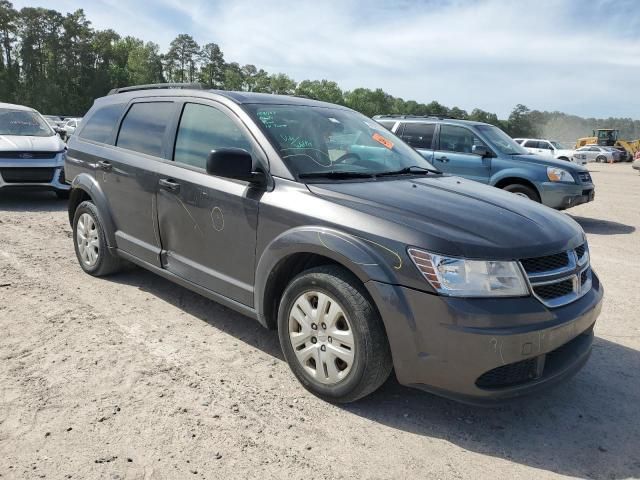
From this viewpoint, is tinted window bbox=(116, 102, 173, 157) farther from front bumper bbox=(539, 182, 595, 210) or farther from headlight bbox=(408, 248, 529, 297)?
front bumper bbox=(539, 182, 595, 210)

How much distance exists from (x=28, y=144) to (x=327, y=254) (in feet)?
25.8

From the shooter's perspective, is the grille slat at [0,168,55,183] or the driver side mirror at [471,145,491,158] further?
the driver side mirror at [471,145,491,158]

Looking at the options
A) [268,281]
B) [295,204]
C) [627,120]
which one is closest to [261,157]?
[295,204]

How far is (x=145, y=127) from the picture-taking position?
14.7 ft

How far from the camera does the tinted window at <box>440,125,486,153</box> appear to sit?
31.4 feet

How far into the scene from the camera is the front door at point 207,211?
3461 mm

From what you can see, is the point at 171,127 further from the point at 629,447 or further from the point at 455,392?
the point at 629,447

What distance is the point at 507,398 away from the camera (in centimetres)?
267

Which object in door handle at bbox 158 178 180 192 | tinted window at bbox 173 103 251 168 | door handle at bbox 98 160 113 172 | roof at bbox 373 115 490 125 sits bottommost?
door handle at bbox 158 178 180 192

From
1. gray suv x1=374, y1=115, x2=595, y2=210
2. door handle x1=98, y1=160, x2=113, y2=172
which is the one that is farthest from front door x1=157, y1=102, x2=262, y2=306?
gray suv x1=374, y1=115, x2=595, y2=210

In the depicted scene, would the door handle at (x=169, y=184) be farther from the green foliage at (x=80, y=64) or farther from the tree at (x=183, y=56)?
the tree at (x=183, y=56)

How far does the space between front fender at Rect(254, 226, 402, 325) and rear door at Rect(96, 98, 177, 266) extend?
1.25 meters

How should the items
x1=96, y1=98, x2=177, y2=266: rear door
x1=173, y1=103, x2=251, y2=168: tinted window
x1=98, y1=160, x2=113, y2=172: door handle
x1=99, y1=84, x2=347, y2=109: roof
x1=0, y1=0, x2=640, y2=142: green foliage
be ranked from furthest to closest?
x1=0, y1=0, x2=640, y2=142: green foliage → x1=98, y1=160, x2=113, y2=172: door handle → x1=96, y1=98, x2=177, y2=266: rear door → x1=99, y1=84, x2=347, y2=109: roof → x1=173, y1=103, x2=251, y2=168: tinted window

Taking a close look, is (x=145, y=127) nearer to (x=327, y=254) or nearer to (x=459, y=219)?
(x=327, y=254)
